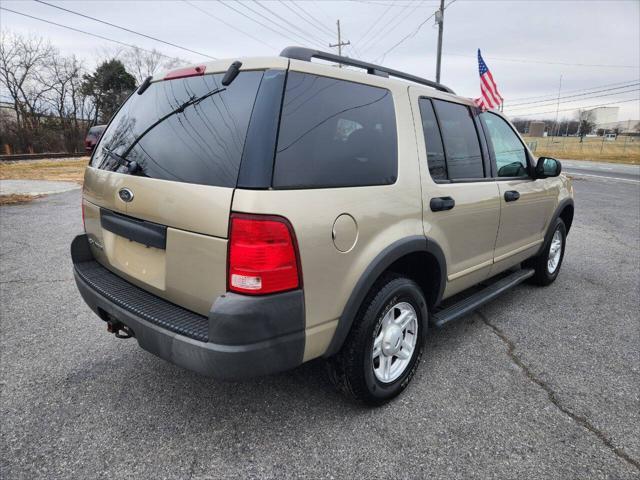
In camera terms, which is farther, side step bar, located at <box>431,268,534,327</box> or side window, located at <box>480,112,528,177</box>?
side window, located at <box>480,112,528,177</box>

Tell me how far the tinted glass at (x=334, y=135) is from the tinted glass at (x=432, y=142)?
328 mm

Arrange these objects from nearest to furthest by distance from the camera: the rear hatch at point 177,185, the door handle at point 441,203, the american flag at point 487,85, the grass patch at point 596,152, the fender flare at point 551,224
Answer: the rear hatch at point 177,185, the door handle at point 441,203, the fender flare at point 551,224, the american flag at point 487,85, the grass patch at point 596,152

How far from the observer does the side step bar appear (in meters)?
2.77

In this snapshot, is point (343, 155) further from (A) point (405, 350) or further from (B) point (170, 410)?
(B) point (170, 410)

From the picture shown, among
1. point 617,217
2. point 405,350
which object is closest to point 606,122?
point 617,217

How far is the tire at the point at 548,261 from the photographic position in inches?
166

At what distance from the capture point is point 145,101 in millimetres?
2430

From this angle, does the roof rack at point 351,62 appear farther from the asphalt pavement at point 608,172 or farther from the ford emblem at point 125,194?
the asphalt pavement at point 608,172

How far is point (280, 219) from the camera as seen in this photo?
1699mm

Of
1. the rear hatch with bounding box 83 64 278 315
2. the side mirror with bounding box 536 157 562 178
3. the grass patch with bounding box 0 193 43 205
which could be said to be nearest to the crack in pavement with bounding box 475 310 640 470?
the side mirror with bounding box 536 157 562 178

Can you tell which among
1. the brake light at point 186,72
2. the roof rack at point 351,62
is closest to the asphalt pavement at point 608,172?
the roof rack at point 351,62

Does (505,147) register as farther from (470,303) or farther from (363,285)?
(363,285)

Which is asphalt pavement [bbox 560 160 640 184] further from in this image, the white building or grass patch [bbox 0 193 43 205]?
the white building

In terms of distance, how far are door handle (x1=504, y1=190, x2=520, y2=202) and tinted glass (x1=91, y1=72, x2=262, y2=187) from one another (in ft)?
7.44
